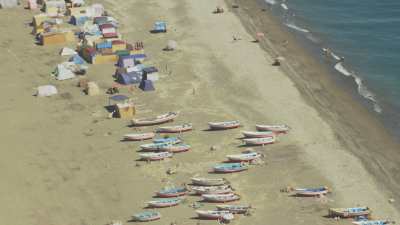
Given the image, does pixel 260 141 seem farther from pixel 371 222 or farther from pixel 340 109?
pixel 371 222

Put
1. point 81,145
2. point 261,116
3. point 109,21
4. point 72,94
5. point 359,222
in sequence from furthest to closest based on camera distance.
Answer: point 109,21 < point 72,94 < point 261,116 < point 81,145 < point 359,222

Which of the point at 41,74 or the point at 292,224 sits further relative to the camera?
the point at 41,74

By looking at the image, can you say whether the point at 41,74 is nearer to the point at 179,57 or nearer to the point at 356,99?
the point at 179,57

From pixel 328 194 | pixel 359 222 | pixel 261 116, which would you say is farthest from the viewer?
pixel 261 116

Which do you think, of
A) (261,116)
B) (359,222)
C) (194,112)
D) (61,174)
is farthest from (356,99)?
(61,174)

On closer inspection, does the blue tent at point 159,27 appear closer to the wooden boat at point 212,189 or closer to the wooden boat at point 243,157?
the wooden boat at point 243,157
